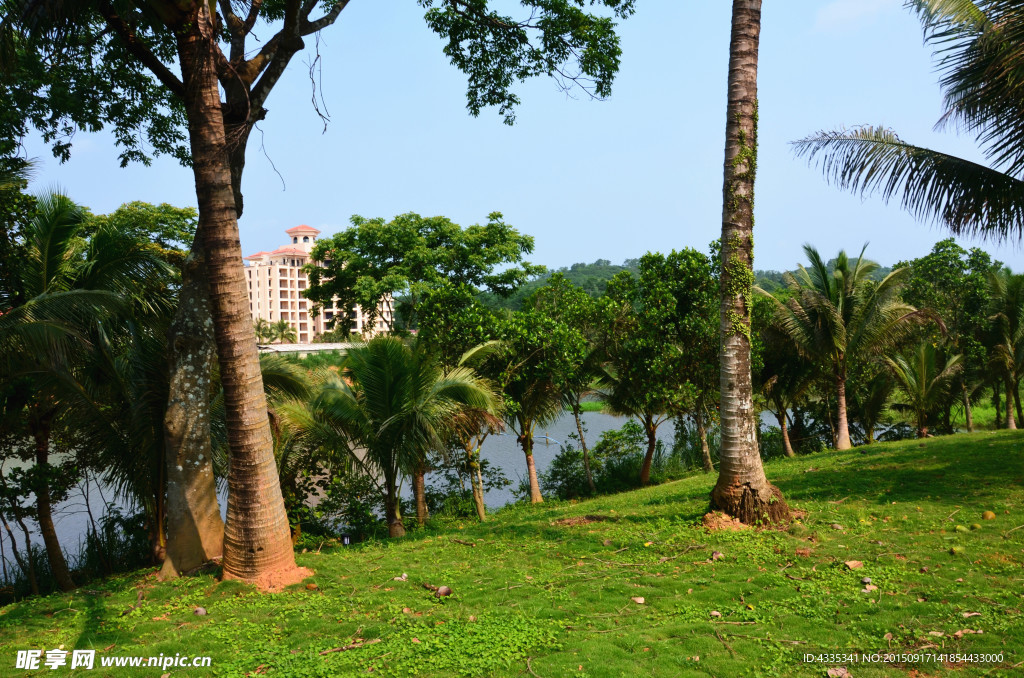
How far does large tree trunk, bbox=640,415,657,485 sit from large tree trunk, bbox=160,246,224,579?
1097 cm

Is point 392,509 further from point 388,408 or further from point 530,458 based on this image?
point 530,458

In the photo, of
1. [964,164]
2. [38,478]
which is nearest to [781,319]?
[964,164]

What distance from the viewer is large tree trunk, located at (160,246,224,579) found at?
6570mm

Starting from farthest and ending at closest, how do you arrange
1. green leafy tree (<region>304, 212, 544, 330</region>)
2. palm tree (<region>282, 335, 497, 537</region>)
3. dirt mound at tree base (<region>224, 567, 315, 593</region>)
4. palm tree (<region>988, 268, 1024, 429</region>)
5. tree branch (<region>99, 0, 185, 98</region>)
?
green leafy tree (<region>304, 212, 544, 330</region>) → palm tree (<region>988, 268, 1024, 429</region>) → palm tree (<region>282, 335, 497, 537</region>) → tree branch (<region>99, 0, 185, 98</region>) → dirt mound at tree base (<region>224, 567, 315, 593</region>)

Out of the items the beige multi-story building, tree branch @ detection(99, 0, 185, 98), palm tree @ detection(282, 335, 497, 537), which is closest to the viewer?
tree branch @ detection(99, 0, 185, 98)

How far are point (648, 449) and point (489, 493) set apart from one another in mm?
4292

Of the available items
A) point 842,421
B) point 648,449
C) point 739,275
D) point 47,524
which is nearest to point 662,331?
point 648,449

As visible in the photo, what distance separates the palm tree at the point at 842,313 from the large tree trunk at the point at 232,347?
45.7 feet

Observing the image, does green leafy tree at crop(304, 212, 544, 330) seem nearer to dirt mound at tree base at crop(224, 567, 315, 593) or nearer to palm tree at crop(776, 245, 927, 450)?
palm tree at crop(776, 245, 927, 450)

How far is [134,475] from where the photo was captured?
8984 mm

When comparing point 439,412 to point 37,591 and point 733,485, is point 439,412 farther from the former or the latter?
point 37,591

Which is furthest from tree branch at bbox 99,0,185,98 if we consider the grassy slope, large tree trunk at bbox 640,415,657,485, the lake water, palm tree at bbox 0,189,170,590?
large tree trunk at bbox 640,415,657,485

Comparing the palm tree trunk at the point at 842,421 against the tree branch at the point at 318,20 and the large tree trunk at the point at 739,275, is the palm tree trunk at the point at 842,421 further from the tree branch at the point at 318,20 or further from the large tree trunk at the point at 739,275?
the tree branch at the point at 318,20

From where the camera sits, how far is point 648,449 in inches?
639
